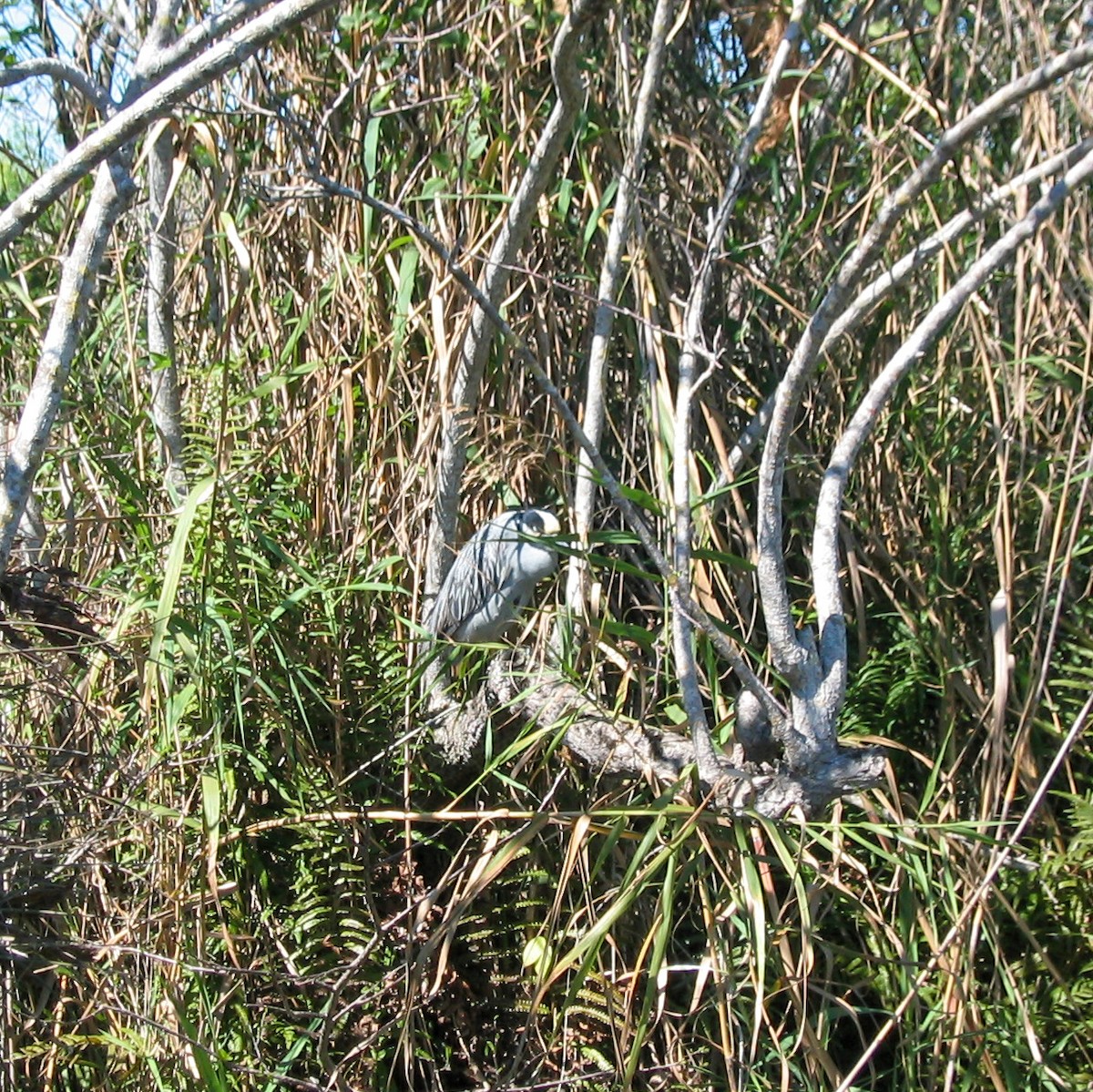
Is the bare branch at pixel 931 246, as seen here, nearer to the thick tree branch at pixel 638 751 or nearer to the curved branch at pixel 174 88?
the thick tree branch at pixel 638 751

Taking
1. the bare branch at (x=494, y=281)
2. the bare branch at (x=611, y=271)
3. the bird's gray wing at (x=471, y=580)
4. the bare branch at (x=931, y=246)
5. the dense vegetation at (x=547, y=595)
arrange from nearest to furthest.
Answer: the bare branch at (x=931, y=246) → the bare branch at (x=494, y=281) → the bare branch at (x=611, y=271) → the dense vegetation at (x=547, y=595) → the bird's gray wing at (x=471, y=580)

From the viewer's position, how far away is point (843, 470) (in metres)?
1.77

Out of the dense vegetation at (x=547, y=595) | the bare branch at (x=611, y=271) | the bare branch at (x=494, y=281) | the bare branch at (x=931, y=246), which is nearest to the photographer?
the bare branch at (x=931, y=246)

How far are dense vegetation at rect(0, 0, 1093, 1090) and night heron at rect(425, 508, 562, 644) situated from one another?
0.09 metres

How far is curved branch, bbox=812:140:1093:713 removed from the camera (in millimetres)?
1713

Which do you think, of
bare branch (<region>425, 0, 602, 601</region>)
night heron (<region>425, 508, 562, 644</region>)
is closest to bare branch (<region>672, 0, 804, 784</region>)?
bare branch (<region>425, 0, 602, 601</region>)

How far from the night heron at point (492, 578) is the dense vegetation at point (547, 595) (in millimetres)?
88

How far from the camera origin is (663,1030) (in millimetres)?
2412

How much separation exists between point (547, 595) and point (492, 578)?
0.29m

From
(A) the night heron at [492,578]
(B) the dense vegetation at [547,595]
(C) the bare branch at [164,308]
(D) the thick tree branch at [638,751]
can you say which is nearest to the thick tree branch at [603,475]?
(D) the thick tree branch at [638,751]

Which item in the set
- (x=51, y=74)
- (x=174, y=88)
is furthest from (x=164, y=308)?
(x=174, y=88)

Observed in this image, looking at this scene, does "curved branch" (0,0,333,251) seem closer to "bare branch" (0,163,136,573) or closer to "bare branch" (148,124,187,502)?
"bare branch" (0,163,136,573)

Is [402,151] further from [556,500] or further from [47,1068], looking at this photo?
[47,1068]

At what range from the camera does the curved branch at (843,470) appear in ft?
5.62
